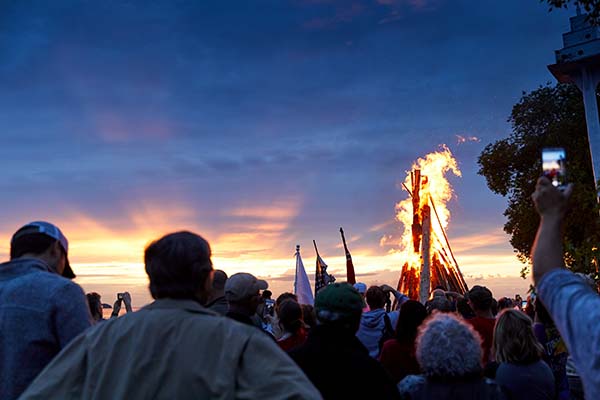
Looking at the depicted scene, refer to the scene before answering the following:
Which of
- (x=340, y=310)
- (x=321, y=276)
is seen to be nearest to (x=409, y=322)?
(x=340, y=310)

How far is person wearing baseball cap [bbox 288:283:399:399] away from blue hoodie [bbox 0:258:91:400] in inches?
58.1

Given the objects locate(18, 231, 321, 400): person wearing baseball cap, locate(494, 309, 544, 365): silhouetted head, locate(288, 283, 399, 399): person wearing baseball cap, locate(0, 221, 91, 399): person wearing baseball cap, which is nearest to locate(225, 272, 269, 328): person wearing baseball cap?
locate(288, 283, 399, 399): person wearing baseball cap

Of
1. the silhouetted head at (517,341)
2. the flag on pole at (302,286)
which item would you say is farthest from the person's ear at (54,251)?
the flag on pole at (302,286)

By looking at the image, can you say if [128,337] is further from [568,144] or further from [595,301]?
[568,144]

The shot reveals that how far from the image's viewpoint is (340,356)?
12.9ft

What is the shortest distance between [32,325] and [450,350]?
8.76 ft

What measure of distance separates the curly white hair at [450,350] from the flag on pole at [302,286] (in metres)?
13.2

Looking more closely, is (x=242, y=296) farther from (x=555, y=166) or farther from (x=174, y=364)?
(x=555, y=166)

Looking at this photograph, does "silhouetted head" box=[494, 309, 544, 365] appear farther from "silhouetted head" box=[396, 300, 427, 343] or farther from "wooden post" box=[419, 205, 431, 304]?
"wooden post" box=[419, 205, 431, 304]

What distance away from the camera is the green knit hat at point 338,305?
4.09 meters

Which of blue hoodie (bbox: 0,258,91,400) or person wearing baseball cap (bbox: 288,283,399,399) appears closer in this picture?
blue hoodie (bbox: 0,258,91,400)

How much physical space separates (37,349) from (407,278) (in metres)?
23.1

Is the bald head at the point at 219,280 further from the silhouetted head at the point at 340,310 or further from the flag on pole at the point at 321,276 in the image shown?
the flag on pole at the point at 321,276

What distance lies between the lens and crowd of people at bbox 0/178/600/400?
2.26m
